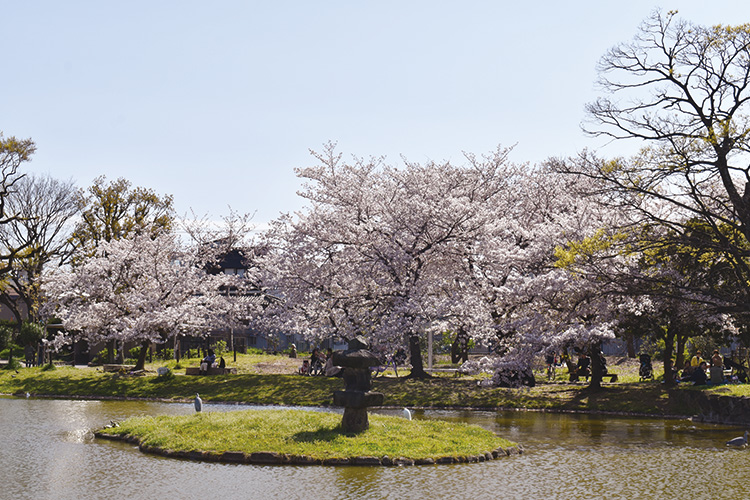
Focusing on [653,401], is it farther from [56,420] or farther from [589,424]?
[56,420]

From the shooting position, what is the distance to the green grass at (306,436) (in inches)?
644

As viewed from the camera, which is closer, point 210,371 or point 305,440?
point 305,440

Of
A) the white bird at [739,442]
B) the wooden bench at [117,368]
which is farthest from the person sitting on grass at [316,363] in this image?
the white bird at [739,442]

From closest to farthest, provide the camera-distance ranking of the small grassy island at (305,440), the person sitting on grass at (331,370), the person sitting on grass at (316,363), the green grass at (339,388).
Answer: the small grassy island at (305,440) < the green grass at (339,388) < the person sitting on grass at (331,370) < the person sitting on grass at (316,363)

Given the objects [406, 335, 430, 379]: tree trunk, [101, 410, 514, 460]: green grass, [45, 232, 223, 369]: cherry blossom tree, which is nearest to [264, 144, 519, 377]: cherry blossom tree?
[406, 335, 430, 379]: tree trunk

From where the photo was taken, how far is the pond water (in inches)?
515

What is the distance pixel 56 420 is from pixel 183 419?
648cm

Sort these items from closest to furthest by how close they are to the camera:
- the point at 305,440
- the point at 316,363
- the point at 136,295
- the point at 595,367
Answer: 1. the point at 305,440
2. the point at 595,367
3. the point at 316,363
4. the point at 136,295

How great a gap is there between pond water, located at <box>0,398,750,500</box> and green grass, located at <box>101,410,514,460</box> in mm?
705

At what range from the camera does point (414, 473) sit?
48.7 feet

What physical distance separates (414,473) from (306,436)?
352cm

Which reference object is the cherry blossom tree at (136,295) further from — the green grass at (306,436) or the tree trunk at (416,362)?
the green grass at (306,436)

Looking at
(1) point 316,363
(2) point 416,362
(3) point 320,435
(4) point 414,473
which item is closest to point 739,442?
(4) point 414,473

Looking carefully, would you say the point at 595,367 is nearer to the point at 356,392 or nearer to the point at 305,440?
the point at 356,392
